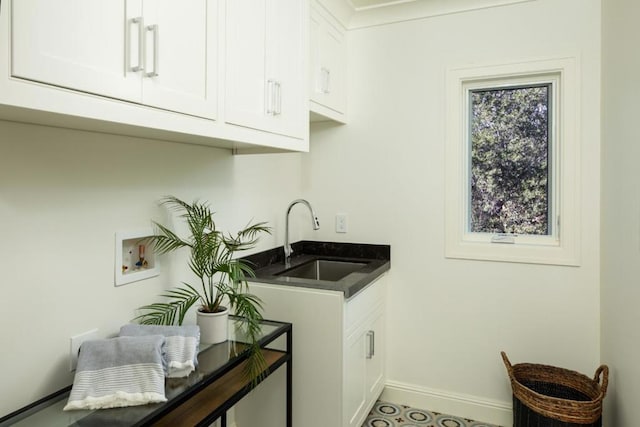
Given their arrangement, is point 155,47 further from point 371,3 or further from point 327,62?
point 371,3

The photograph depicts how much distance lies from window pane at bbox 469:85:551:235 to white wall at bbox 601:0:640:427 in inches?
12.6

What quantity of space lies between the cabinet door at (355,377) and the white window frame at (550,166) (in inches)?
29.5

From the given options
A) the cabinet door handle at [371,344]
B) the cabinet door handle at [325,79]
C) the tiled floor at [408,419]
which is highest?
the cabinet door handle at [325,79]

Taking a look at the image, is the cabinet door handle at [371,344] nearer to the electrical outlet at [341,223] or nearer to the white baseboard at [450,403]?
the white baseboard at [450,403]

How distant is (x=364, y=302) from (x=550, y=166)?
1238 mm

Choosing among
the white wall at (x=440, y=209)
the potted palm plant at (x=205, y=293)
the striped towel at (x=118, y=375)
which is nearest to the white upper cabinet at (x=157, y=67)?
the potted palm plant at (x=205, y=293)

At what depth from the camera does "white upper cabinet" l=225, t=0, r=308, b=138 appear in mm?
1476

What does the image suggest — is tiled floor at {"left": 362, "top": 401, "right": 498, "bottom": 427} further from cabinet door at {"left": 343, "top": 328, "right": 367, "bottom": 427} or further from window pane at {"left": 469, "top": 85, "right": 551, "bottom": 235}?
window pane at {"left": 469, "top": 85, "right": 551, "bottom": 235}

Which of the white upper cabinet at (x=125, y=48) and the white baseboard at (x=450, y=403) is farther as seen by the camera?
the white baseboard at (x=450, y=403)

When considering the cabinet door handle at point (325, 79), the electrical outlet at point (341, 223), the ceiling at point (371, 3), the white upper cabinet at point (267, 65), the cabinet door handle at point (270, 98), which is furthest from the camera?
the electrical outlet at point (341, 223)

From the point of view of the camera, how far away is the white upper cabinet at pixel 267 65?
4.84ft

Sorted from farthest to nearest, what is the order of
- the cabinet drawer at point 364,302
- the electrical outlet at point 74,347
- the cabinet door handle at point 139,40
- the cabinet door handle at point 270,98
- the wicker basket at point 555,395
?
the cabinet drawer at point 364,302
the wicker basket at point 555,395
the cabinet door handle at point 270,98
the electrical outlet at point 74,347
the cabinet door handle at point 139,40

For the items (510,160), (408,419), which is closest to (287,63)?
(510,160)

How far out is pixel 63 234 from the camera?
1.32 m
